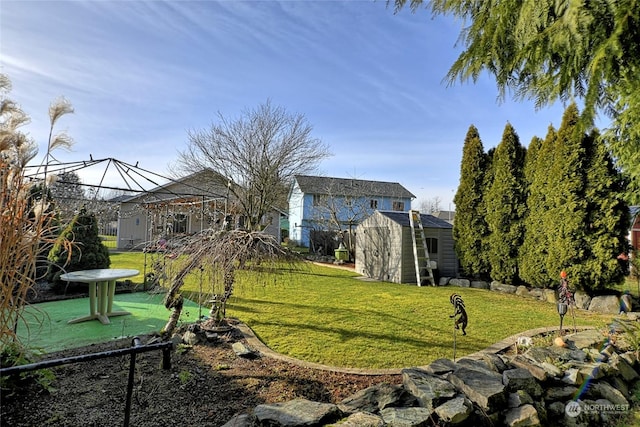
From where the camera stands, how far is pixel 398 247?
10.9 m

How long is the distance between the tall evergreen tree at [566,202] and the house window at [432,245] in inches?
141

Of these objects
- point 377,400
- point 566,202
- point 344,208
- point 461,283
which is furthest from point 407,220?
point 344,208

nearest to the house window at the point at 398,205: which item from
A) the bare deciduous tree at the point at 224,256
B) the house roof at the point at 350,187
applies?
the house roof at the point at 350,187

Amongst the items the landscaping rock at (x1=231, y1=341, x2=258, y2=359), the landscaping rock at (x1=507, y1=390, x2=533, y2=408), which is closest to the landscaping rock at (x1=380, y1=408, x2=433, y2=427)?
the landscaping rock at (x1=507, y1=390, x2=533, y2=408)

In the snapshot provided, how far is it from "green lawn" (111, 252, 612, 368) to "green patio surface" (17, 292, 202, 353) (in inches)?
39.4

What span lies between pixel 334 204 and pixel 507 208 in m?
11.3

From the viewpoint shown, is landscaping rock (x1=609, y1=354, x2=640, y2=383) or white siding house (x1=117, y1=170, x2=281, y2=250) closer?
landscaping rock (x1=609, y1=354, x2=640, y2=383)

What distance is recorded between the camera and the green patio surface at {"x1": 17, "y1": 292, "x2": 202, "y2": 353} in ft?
14.3

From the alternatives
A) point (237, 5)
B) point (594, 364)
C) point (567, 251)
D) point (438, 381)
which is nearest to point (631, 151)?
point (567, 251)

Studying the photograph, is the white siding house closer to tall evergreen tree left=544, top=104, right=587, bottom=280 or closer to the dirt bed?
tall evergreen tree left=544, top=104, right=587, bottom=280

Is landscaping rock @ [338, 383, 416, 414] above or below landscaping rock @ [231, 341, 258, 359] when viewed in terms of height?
above

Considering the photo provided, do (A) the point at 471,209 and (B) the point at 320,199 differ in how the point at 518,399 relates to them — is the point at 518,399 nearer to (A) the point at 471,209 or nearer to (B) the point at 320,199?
(A) the point at 471,209

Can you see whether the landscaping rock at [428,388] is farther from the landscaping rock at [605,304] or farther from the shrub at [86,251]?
the shrub at [86,251]

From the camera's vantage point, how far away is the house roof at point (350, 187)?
77.6 ft
